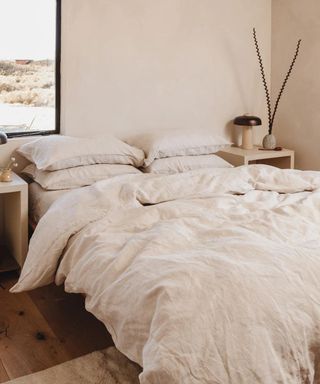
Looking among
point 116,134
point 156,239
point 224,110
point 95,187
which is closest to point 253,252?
point 156,239

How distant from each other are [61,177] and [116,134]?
82 cm

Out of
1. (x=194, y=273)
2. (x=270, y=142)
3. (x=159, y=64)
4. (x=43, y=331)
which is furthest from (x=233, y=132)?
(x=194, y=273)

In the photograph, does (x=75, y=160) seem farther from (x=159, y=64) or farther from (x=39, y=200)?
(x=159, y=64)

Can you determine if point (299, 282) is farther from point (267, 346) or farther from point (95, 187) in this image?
point (95, 187)

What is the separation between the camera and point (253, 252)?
5.02 ft

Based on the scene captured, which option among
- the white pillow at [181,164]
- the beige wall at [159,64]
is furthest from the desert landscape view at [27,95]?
the white pillow at [181,164]

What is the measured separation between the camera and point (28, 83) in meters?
3.05

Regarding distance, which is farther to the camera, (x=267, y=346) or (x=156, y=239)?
(x=156, y=239)

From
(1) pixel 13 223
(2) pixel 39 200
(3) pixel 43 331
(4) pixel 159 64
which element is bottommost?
(3) pixel 43 331

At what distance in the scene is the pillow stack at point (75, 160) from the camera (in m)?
2.68

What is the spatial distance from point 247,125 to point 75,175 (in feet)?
5.25

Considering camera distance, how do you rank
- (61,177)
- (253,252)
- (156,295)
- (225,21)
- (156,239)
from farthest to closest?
(225,21) < (61,177) < (156,239) < (253,252) < (156,295)

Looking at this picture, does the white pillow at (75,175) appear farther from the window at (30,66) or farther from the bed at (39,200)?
the window at (30,66)

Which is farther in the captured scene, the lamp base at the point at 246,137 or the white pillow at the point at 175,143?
the lamp base at the point at 246,137
